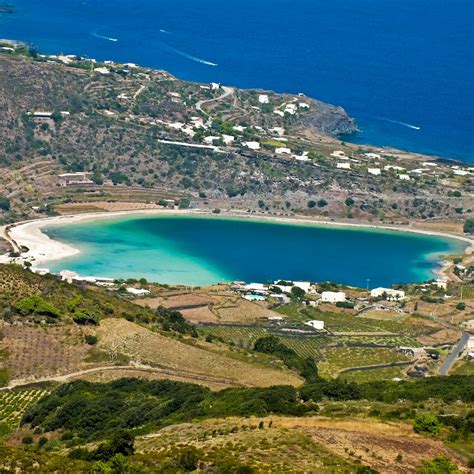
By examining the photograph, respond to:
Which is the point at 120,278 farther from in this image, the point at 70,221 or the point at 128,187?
the point at 128,187

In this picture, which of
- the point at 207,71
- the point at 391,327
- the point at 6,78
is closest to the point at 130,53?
the point at 207,71

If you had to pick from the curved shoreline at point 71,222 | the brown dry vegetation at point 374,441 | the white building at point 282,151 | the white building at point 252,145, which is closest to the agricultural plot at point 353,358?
the curved shoreline at point 71,222

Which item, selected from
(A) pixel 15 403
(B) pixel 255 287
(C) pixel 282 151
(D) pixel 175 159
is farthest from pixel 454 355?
(C) pixel 282 151

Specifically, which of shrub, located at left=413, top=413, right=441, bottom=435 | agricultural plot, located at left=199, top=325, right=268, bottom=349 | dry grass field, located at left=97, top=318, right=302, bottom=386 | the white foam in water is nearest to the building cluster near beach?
the white foam in water

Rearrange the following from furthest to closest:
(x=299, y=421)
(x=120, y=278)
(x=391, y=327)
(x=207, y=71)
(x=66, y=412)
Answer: (x=207, y=71) < (x=120, y=278) < (x=391, y=327) < (x=66, y=412) < (x=299, y=421)

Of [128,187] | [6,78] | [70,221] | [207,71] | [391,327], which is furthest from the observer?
[207,71]

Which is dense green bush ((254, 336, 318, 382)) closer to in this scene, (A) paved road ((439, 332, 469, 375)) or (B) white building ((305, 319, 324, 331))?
(B) white building ((305, 319, 324, 331))

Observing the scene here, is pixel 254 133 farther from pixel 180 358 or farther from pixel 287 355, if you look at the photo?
pixel 180 358
